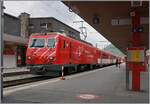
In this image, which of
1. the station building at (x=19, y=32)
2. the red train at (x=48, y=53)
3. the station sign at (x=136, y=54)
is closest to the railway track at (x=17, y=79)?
the red train at (x=48, y=53)

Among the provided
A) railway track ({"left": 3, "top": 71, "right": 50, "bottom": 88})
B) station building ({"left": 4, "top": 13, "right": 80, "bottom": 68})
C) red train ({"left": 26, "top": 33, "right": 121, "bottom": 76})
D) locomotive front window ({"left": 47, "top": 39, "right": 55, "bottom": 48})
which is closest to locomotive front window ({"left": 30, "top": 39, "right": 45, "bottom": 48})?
red train ({"left": 26, "top": 33, "right": 121, "bottom": 76})

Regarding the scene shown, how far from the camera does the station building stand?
38719 mm

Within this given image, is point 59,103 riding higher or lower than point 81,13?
lower

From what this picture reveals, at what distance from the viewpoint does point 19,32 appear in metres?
56.6

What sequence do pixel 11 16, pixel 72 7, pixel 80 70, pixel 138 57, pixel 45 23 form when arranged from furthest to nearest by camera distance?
pixel 45 23 → pixel 11 16 → pixel 80 70 → pixel 72 7 → pixel 138 57

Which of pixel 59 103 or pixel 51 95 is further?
pixel 51 95

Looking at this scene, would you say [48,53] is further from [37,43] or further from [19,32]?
[19,32]

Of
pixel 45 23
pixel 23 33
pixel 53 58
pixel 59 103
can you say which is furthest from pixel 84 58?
pixel 45 23

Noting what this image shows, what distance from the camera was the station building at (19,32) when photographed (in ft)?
127

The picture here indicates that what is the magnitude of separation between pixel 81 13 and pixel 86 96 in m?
8.98

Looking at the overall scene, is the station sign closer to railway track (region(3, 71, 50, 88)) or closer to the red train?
railway track (region(3, 71, 50, 88))

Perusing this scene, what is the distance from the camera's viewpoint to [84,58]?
3116 cm

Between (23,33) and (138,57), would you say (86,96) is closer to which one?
(138,57)

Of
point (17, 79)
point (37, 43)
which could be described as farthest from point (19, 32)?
point (17, 79)
